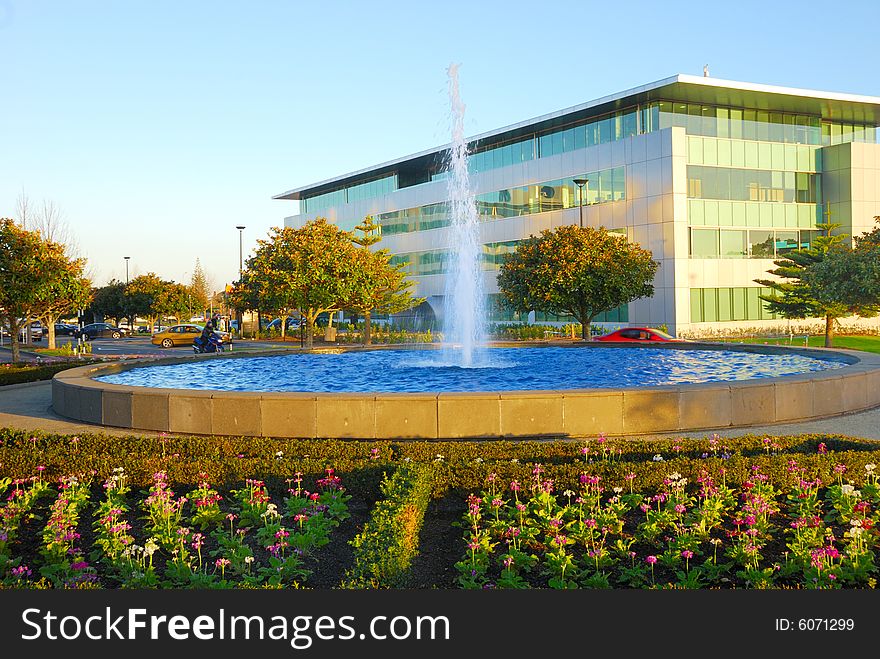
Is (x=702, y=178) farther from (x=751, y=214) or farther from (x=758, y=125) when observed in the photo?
(x=758, y=125)

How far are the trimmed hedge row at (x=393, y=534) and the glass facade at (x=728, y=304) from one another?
141 ft

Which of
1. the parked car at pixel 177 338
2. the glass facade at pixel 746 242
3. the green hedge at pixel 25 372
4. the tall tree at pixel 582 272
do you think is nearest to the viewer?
the green hedge at pixel 25 372

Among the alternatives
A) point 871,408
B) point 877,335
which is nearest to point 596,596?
point 871,408

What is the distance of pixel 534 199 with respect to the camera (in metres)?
55.4

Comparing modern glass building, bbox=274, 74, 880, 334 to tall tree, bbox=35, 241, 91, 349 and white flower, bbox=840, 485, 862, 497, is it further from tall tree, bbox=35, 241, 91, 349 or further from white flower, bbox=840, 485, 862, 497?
white flower, bbox=840, 485, 862, 497

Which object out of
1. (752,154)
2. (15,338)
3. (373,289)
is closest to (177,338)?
(373,289)

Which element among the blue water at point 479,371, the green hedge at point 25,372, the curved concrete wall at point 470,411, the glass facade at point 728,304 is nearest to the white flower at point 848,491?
the curved concrete wall at point 470,411

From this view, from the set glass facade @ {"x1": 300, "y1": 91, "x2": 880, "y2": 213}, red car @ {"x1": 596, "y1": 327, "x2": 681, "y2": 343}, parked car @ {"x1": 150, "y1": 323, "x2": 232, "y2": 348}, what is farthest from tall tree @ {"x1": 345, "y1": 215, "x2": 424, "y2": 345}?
red car @ {"x1": 596, "y1": 327, "x2": 681, "y2": 343}

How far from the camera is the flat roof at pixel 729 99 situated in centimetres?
4556

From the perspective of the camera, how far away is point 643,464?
8.36 meters

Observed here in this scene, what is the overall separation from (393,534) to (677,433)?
22.6ft

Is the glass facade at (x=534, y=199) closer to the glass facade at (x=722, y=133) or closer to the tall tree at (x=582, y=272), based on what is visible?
the glass facade at (x=722, y=133)

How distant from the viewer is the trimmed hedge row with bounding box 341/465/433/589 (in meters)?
5.19

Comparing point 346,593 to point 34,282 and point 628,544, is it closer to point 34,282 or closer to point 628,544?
point 628,544
